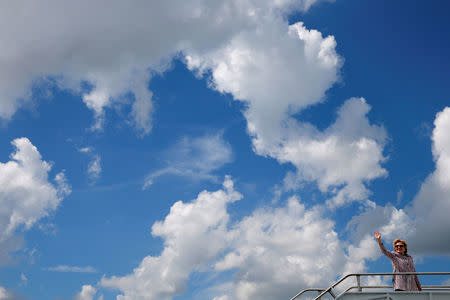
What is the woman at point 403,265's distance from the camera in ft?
49.6

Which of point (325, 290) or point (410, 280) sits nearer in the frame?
point (410, 280)

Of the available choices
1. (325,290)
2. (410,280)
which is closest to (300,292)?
(325,290)

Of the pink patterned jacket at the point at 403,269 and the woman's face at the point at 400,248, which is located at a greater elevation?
the woman's face at the point at 400,248

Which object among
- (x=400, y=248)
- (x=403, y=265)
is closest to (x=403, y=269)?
(x=403, y=265)

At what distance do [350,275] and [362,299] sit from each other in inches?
49.4

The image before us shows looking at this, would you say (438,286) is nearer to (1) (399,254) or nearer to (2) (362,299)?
(1) (399,254)

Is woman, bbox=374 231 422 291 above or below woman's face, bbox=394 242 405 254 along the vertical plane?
below

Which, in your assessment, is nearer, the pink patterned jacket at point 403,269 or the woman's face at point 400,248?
the pink patterned jacket at point 403,269

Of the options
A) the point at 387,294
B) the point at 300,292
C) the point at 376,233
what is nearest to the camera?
the point at 376,233

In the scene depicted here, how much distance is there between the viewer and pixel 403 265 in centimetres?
1510

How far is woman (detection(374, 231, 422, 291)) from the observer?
15.1m

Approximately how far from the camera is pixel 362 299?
1630cm

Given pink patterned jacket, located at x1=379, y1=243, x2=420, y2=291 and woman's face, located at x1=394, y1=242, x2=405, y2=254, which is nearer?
pink patterned jacket, located at x1=379, y1=243, x2=420, y2=291

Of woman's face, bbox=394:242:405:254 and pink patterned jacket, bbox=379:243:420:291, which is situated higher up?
woman's face, bbox=394:242:405:254
